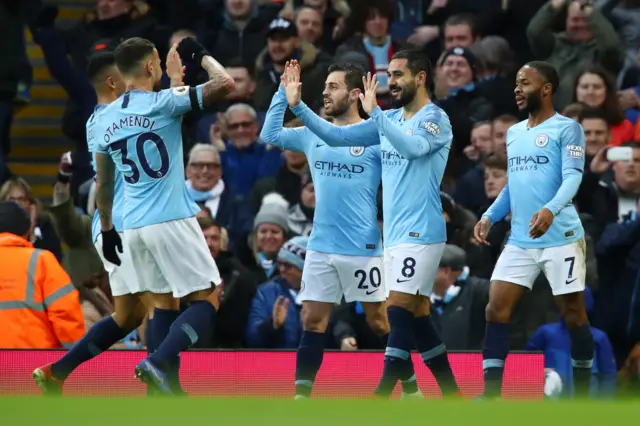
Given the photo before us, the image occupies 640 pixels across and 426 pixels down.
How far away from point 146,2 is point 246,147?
9.05ft

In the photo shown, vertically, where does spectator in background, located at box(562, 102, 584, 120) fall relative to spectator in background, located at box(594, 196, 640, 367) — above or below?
above

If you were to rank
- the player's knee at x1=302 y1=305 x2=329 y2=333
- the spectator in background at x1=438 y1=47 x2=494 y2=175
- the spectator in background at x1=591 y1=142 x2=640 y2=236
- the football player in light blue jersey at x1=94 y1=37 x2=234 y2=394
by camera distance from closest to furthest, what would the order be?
the football player in light blue jersey at x1=94 y1=37 x2=234 y2=394
the player's knee at x1=302 y1=305 x2=329 y2=333
the spectator in background at x1=591 y1=142 x2=640 y2=236
the spectator in background at x1=438 y1=47 x2=494 y2=175

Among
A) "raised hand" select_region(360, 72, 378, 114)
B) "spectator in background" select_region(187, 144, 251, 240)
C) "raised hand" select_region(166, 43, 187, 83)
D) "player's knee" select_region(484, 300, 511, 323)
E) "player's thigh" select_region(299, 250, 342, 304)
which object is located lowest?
"player's knee" select_region(484, 300, 511, 323)

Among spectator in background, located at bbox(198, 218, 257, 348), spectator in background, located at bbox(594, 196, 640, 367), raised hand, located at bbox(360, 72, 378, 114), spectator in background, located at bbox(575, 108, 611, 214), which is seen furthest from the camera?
spectator in background, located at bbox(575, 108, 611, 214)

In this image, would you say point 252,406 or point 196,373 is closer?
point 252,406

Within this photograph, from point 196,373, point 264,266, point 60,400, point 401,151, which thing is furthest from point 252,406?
point 264,266

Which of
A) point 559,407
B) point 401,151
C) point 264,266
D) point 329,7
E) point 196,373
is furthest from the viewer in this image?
point 329,7

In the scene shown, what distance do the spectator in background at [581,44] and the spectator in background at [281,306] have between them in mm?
3587

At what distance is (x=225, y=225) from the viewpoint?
531 inches

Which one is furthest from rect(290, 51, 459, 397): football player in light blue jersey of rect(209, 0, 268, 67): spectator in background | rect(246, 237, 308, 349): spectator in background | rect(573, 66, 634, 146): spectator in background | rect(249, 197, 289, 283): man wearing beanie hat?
rect(209, 0, 268, 67): spectator in background

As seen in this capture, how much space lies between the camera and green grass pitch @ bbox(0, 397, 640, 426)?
6414 mm

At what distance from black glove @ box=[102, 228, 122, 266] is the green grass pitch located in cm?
242

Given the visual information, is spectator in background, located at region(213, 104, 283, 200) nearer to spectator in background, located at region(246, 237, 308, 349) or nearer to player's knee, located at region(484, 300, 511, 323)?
spectator in background, located at region(246, 237, 308, 349)

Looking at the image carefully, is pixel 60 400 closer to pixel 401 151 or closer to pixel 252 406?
pixel 252 406
